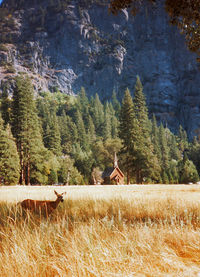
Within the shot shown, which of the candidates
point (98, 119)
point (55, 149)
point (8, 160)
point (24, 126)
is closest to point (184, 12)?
point (8, 160)

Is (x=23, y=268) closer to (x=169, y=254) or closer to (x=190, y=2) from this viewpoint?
(x=169, y=254)

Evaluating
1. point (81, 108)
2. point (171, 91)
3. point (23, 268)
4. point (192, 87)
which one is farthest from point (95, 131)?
point (23, 268)

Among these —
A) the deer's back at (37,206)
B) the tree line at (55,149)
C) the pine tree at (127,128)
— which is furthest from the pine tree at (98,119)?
the deer's back at (37,206)

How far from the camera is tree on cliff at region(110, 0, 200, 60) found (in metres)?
5.61

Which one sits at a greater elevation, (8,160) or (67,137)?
(67,137)

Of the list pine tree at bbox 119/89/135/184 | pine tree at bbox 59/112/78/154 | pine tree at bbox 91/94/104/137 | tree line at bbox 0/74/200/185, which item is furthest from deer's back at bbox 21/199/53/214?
pine tree at bbox 91/94/104/137

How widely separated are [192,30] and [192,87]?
604 ft

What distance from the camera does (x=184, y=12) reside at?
5730mm

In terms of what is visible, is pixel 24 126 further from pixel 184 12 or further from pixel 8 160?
pixel 184 12

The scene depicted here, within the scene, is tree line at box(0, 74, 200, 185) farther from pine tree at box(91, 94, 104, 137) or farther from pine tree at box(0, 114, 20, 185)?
pine tree at box(91, 94, 104, 137)

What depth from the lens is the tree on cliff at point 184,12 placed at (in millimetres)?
5605

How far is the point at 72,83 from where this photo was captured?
19562cm

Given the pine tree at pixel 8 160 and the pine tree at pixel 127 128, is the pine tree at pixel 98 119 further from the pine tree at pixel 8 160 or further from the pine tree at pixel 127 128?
the pine tree at pixel 8 160

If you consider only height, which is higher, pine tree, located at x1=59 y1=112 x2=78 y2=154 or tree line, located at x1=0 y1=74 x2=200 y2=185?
pine tree, located at x1=59 y1=112 x2=78 y2=154
